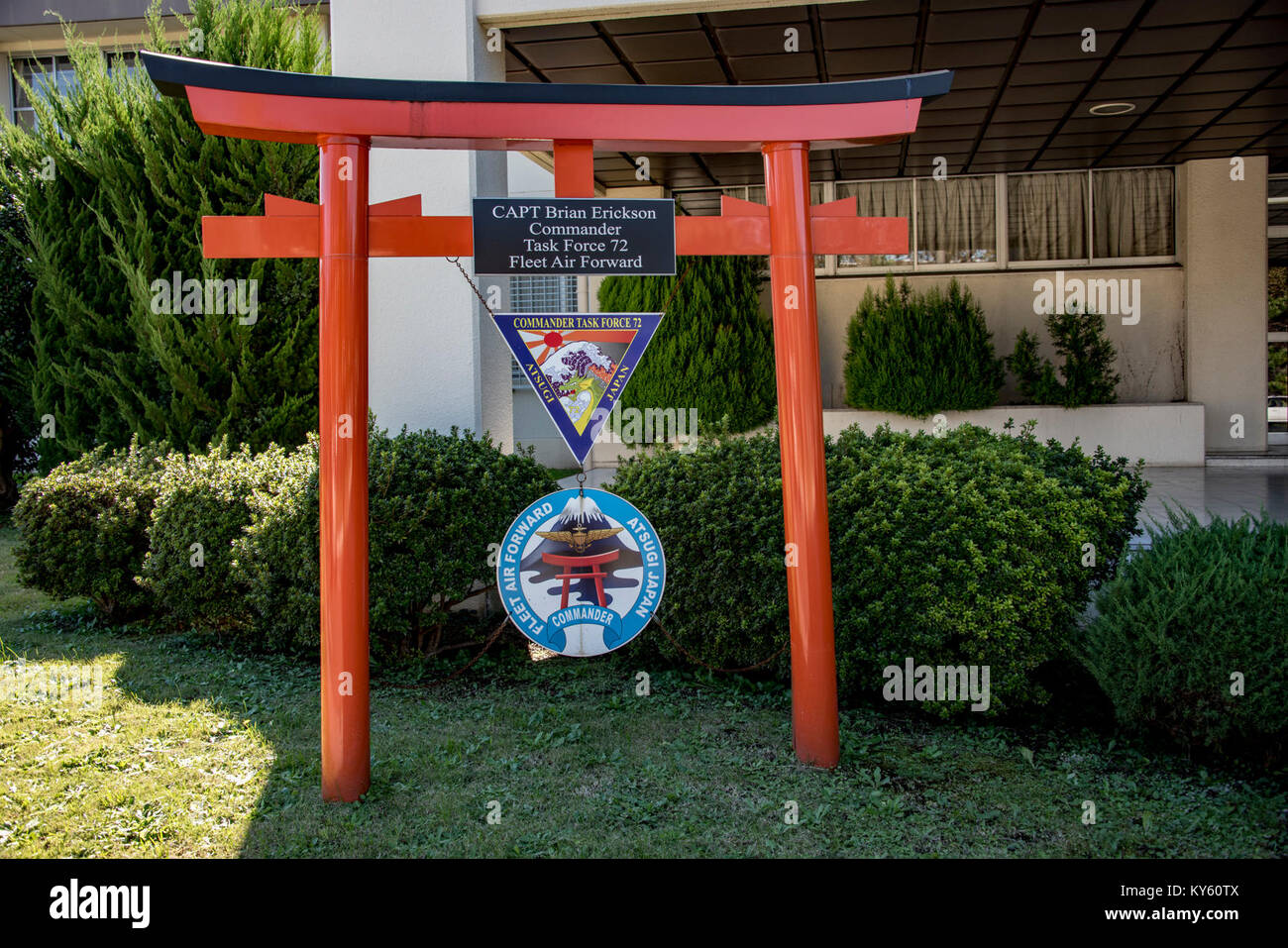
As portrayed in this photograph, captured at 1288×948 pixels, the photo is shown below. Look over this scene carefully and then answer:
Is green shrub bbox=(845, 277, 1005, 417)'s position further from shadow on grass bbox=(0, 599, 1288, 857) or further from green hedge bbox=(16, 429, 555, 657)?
shadow on grass bbox=(0, 599, 1288, 857)

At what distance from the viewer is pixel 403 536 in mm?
5363

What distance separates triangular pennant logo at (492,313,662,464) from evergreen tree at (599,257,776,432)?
343 inches

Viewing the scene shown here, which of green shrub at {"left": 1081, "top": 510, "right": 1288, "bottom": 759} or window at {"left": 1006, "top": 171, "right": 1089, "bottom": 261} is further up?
window at {"left": 1006, "top": 171, "right": 1089, "bottom": 261}

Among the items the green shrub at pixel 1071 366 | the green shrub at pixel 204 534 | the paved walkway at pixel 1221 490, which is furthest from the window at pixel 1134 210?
the green shrub at pixel 204 534

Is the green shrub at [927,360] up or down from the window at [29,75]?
down

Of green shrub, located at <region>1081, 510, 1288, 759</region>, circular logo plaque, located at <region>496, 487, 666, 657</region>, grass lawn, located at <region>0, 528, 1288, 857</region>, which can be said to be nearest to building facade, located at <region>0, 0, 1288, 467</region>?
circular logo plaque, located at <region>496, 487, 666, 657</region>

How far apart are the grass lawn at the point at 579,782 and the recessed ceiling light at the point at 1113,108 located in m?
8.34

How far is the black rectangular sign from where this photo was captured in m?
4.07

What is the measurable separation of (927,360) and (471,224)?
1036 centimetres

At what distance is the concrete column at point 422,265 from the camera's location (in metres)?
6.55

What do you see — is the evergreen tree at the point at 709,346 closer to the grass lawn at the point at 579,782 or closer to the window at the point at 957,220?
the window at the point at 957,220

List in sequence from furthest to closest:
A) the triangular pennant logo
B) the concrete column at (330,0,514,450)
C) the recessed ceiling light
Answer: the recessed ceiling light → the concrete column at (330,0,514,450) → the triangular pennant logo

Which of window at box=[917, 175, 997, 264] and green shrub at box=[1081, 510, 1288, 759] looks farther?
window at box=[917, 175, 997, 264]

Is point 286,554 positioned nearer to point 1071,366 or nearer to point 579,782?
point 579,782
